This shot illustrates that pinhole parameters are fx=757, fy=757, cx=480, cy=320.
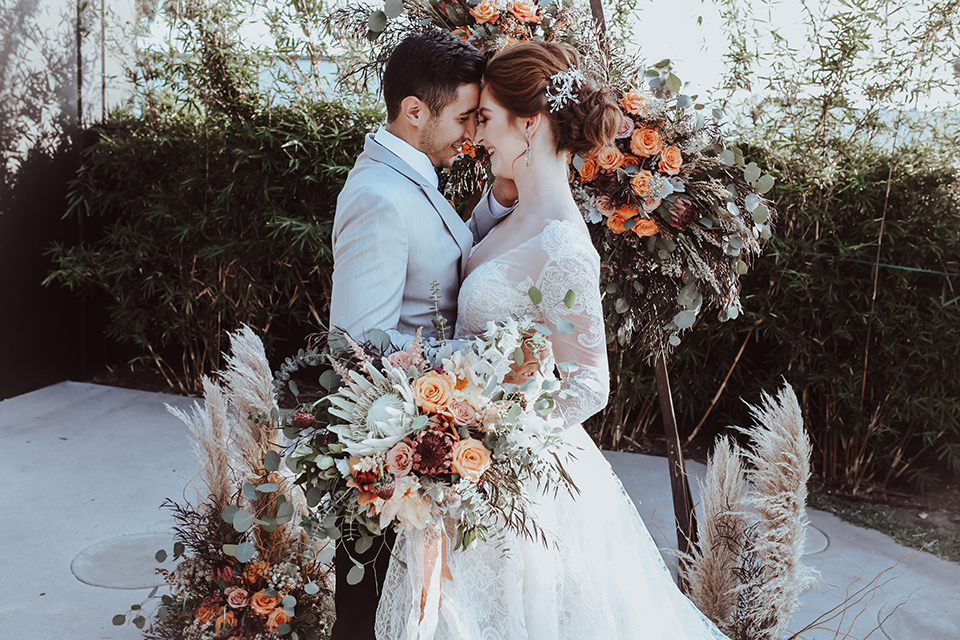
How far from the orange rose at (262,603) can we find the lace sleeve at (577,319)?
924 mm

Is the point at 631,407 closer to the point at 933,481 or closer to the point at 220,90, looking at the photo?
the point at 933,481

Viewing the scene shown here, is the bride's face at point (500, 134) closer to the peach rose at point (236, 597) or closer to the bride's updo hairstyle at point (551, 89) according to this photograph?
the bride's updo hairstyle at point (551, 89)

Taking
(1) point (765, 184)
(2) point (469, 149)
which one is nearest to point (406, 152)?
(2) point (469, 149)

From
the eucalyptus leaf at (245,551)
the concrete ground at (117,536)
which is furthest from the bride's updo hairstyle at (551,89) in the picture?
the concrete ground at (117,536)

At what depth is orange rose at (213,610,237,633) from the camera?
191 cm

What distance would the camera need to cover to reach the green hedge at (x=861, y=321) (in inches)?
134

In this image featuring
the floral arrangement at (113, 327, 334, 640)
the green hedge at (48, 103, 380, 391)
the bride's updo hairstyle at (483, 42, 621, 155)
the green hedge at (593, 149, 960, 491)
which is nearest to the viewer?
the bride's updo hairstyle at (483, 42, 621, 155)

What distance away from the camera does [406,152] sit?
5.46 ft

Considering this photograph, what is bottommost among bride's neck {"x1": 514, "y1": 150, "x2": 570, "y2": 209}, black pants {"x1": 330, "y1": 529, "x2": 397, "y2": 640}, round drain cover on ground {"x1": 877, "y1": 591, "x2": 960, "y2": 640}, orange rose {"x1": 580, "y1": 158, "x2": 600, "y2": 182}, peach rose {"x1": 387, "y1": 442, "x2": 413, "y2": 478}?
round drain cover on ground {"x1": 877, "y1": 591, "x2": 960, "y2": 640}

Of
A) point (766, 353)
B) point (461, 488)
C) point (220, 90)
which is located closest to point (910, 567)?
point (766, 353)

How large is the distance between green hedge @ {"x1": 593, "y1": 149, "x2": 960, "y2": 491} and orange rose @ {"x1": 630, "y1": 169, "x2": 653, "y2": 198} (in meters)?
1.76

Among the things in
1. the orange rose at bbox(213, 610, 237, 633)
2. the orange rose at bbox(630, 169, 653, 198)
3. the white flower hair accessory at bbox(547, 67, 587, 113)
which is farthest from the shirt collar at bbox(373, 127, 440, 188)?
the orange rose at bbox(213, 610, 237, 633)

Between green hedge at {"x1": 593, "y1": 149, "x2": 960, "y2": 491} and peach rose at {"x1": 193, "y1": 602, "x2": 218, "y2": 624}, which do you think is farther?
green hedge at {"x1": 593, "y1": 149, "x2": 960, "y2": 491}

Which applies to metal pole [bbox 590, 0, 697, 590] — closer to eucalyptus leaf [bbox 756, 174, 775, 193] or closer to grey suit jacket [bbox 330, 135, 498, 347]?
eucalyptus leaf [bbox 756, 174, 775, 193]
